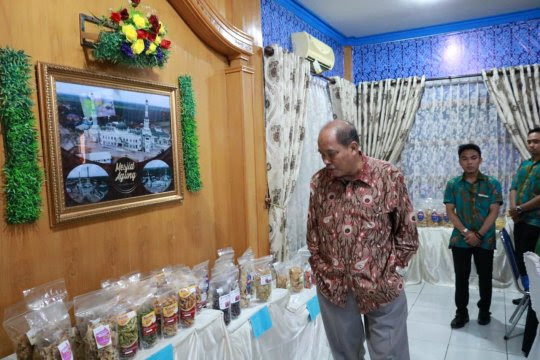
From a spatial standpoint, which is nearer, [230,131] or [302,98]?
[230,131]

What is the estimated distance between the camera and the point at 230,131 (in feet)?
8.43

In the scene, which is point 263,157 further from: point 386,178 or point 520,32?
point 520,32

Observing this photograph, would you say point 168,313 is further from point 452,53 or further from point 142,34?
point 452,53

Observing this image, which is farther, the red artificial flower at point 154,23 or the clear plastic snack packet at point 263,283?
the clear plastic snack packet at point 263,283

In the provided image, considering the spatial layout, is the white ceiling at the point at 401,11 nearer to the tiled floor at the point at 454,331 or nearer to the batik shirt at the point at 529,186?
the batik shirt at the point at 529,186

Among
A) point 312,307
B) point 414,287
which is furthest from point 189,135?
point 414,287

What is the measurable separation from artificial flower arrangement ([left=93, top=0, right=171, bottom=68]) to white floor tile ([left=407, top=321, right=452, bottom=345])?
2675mm

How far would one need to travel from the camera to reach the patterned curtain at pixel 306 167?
346 centimetres

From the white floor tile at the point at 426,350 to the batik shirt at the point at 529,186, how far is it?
122 centimetres

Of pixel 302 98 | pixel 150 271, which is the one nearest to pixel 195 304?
pixel 150 271

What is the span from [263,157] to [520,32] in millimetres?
3375

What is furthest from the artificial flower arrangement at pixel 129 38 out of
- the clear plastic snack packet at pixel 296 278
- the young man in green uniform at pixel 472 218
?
the young man in green uniform at pixel 472 218

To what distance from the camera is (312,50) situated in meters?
3.50

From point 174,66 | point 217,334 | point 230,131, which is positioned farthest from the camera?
point 230,131
